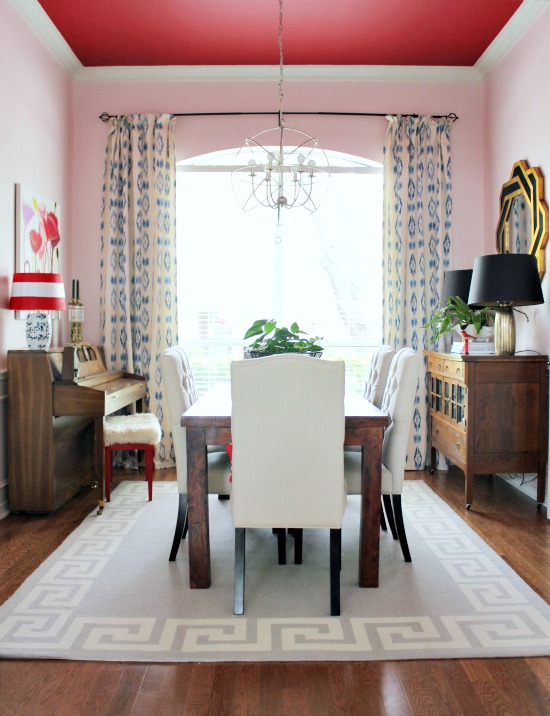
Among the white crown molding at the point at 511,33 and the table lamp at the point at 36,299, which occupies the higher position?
the white crown molding at the point at 511,33

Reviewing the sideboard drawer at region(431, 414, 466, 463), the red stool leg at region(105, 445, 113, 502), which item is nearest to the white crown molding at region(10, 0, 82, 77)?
the red stool leg at region(105, 445, 113, 502)

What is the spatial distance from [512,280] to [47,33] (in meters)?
3.39

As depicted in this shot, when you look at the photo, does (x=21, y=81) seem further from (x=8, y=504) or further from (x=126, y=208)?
(x=8, y=504)

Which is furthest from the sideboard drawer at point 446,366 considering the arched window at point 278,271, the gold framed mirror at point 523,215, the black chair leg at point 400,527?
the black chair leg at point 400,527

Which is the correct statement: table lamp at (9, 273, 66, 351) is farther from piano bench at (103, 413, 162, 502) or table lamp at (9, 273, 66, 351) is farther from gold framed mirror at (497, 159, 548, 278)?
gold framed mirror at (497, 159, 548, 278)

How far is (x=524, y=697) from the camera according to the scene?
1847 millimetres

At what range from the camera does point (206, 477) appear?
259cm

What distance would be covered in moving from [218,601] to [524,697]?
1152 mm

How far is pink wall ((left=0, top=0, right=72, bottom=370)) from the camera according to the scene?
3.67 m

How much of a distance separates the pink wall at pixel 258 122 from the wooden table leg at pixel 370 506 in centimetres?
285

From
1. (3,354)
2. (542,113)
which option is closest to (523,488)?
(542,113)

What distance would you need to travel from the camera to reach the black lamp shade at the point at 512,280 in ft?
11.7

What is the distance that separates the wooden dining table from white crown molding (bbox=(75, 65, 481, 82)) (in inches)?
129

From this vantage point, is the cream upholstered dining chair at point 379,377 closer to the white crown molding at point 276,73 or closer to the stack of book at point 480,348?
the stack of book at point 480,348
